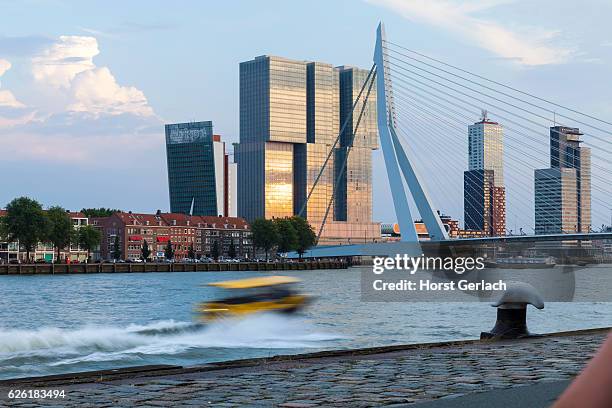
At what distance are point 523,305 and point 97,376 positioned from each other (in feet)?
22.9

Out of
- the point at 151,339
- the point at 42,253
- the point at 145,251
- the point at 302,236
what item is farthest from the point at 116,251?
the point at 151,339

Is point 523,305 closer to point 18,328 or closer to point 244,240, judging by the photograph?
point 18,328

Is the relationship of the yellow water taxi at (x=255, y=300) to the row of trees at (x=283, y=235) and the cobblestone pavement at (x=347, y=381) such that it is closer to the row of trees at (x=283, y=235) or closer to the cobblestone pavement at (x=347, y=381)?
the cobblestone pavement at (x=347, y=381)

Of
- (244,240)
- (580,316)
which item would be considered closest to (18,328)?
(580,316)

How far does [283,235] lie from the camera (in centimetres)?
16125

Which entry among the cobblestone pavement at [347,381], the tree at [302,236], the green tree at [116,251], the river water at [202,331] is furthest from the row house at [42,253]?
the cobblestone pavement at [347,381]

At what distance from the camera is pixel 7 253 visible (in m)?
162

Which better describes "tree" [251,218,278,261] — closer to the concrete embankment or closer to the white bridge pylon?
the concrete embankment

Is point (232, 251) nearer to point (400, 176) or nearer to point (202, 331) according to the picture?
point (400, 176)

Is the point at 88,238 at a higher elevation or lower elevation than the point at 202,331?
higher

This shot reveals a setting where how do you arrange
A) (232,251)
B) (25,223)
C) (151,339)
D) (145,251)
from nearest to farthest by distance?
(151,339) → (25,223) → (145,251) → (232,251)

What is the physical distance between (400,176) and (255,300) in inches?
1404

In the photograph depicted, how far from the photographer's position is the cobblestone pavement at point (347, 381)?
24.2ft

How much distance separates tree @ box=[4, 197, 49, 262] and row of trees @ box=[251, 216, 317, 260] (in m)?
48.2
